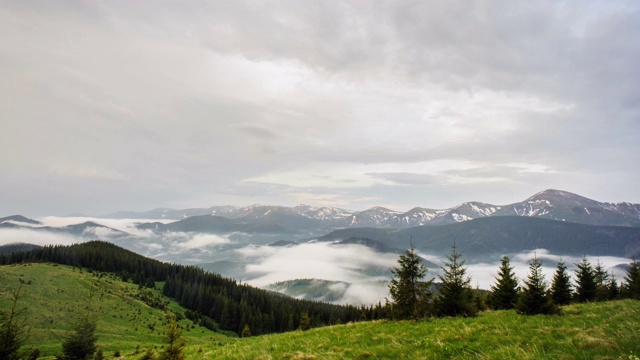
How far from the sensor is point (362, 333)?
17.8m

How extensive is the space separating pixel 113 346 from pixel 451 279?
68772 mm

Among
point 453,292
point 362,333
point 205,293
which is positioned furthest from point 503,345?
point 205,293

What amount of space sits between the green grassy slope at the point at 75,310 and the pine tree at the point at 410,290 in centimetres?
5324

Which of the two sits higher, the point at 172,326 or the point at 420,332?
the point at 420,332

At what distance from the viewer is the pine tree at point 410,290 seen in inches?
999

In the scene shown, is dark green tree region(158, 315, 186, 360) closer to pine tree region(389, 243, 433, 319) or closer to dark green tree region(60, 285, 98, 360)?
dark green tree region(60, 285, 98, 360)

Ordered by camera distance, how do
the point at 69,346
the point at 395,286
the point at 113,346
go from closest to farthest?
the point at 69,346 < the point at 395,286 < the point at 113,346

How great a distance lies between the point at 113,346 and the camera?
193 feet

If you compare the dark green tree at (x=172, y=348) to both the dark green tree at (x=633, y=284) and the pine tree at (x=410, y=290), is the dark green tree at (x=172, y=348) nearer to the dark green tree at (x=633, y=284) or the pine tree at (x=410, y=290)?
the pine tree at (x=410, y=290)

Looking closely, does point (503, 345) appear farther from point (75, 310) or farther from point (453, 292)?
point (75, 310)

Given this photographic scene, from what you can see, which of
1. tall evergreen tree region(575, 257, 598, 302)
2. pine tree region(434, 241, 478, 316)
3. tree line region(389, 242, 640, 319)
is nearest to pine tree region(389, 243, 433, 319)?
tree line region(389, 242, 640, 319)

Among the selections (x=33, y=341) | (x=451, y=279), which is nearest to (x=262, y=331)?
(x=33, y=341)

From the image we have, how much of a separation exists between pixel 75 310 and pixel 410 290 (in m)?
106

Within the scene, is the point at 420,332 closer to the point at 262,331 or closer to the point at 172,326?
the point at 172,326
